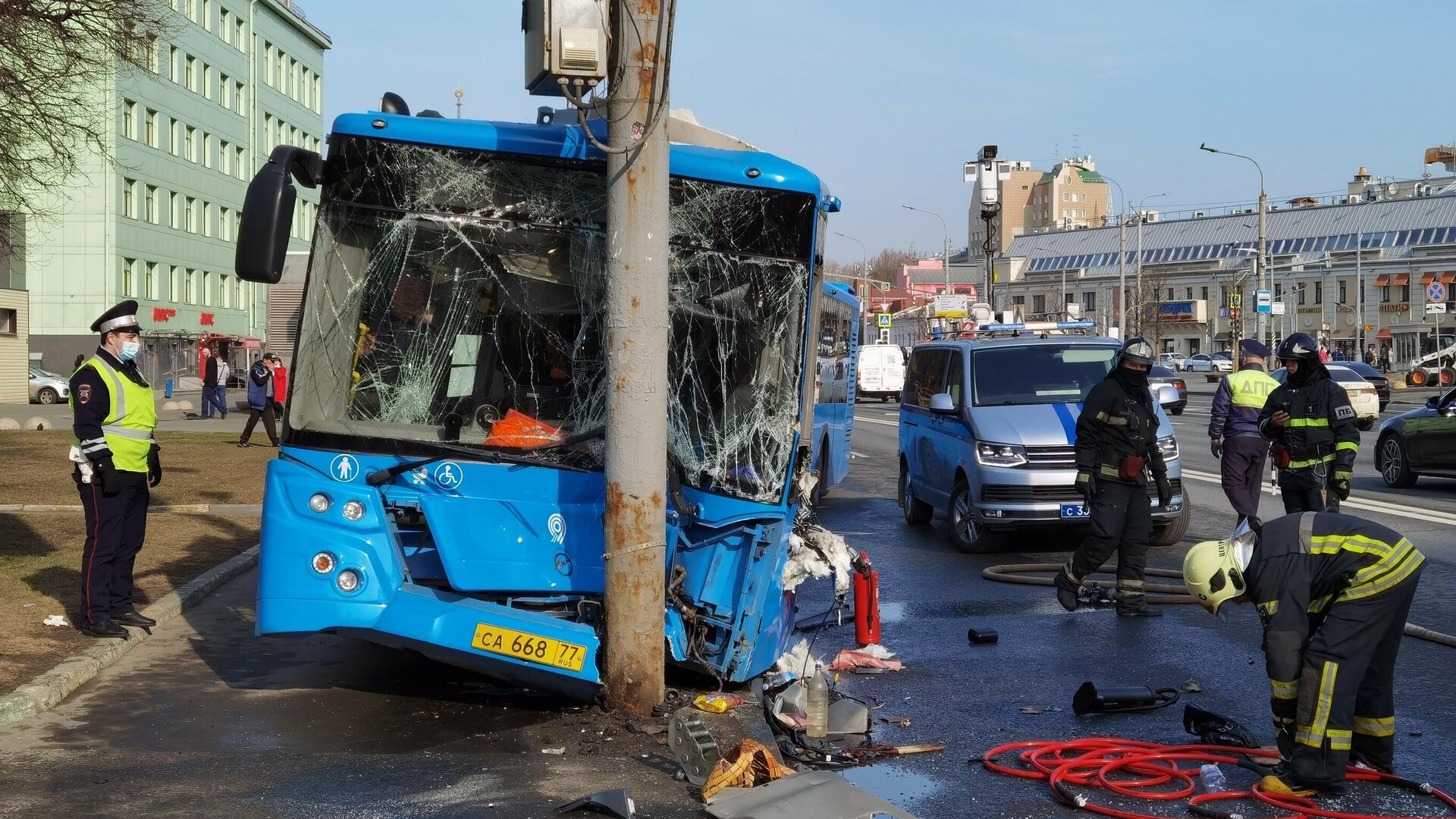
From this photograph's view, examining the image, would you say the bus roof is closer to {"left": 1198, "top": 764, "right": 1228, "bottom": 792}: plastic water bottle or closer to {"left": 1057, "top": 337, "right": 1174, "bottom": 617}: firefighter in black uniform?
{"left": 1198, "top": 764, "right": 1228, "bottom": 792}: plastic water bottle

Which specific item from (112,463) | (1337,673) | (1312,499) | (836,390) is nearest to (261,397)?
(836,390)

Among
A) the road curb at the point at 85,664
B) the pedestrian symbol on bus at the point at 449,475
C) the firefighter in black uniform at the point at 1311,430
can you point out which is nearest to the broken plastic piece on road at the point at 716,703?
the pedestrian symbol on bus at the point at 449,475

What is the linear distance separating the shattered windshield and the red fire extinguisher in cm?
177

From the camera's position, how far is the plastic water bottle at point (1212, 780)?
18.8ft

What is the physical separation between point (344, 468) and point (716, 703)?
81.6 inches

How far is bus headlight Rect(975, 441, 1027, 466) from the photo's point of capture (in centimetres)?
1241

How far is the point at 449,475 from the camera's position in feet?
22.3

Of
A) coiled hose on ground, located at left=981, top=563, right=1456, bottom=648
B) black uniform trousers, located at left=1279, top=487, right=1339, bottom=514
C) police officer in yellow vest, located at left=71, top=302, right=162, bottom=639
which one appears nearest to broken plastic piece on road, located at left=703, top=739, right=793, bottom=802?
police officer in yellow vest, located at left=71, top=302, right=162, bottom=639

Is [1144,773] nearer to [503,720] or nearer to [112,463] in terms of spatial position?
[503,720]

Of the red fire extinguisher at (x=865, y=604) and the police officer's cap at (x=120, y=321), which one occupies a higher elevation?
the police officer's cap at (x=120, y=321)

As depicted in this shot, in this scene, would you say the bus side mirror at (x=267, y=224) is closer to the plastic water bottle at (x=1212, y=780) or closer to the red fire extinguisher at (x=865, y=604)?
the red fire extinguisher at (x=865, y=604)

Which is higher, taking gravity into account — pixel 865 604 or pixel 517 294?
pixel 517 294

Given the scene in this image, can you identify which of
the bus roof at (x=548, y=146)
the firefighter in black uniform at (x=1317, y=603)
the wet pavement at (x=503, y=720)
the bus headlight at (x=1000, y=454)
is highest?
the bus roof at (x=548, y=146)

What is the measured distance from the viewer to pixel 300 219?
2958 inches
